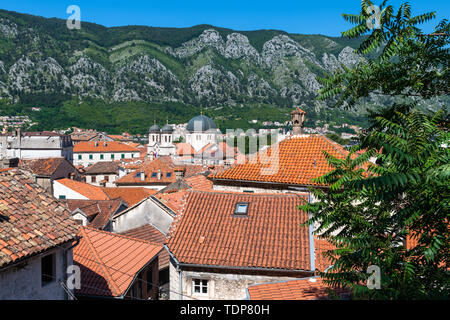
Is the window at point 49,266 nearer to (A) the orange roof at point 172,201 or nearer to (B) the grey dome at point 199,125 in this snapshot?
(A) the orange roof at point 172,201

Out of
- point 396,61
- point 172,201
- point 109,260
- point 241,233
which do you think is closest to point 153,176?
point 172,201

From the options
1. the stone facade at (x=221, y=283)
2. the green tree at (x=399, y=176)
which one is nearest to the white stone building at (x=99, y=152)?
the stone facade at (x=221, y=283)

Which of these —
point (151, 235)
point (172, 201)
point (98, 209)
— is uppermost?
point (172, 201)

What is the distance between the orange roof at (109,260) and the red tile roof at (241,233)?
2188 mm

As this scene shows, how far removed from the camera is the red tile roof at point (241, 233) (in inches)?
483

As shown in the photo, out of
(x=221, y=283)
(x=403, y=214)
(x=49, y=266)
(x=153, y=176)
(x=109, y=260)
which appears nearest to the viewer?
(x=403, y=214)

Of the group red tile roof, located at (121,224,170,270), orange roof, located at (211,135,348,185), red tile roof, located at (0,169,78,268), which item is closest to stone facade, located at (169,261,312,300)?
red tile roof, located at (0,169,78,268)

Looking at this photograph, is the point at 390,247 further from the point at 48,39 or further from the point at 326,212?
the point at 48,39

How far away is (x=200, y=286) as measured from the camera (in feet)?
42.1

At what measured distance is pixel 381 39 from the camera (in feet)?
17.3

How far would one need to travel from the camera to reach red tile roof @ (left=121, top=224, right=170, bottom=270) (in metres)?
19.5

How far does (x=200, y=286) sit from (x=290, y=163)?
8.55 m

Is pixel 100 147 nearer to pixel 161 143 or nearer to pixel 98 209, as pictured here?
pixel 161 143
